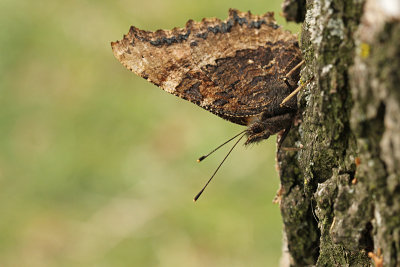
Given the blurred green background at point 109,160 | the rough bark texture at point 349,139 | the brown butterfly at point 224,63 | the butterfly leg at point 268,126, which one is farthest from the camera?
the blurred green background at point 109,160

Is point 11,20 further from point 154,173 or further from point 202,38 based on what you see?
point 202,38

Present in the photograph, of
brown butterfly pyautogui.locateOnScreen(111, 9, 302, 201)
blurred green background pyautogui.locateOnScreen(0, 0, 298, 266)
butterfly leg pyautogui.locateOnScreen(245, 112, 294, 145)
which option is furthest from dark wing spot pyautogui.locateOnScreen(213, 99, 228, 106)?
blurred green background pyautogui.locateOnScreen(0, 0, 298, 266)

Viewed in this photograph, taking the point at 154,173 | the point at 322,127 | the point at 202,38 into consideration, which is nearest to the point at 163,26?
the point at 154,173

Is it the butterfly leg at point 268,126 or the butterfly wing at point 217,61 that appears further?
the butterfly wing at point 217,61

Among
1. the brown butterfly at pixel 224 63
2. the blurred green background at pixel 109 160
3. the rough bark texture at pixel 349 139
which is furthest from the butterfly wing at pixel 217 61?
the blurred green background at pixel 109 160

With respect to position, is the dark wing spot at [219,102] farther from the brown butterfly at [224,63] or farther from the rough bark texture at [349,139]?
the rough bark texture at [349,139]

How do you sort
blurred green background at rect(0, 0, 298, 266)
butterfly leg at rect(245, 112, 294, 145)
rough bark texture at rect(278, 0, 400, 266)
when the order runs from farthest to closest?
blurred green background at rect(0, 0, 298, 266) < butterfly leg at rect(245, 112, 294, 145) < rough bark texture at rect(278, 0, 400, 266)

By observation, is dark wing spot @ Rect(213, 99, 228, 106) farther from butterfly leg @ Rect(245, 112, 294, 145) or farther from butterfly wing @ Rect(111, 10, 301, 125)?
butterfly leg @ Rect(245, 112, 294, 145)
